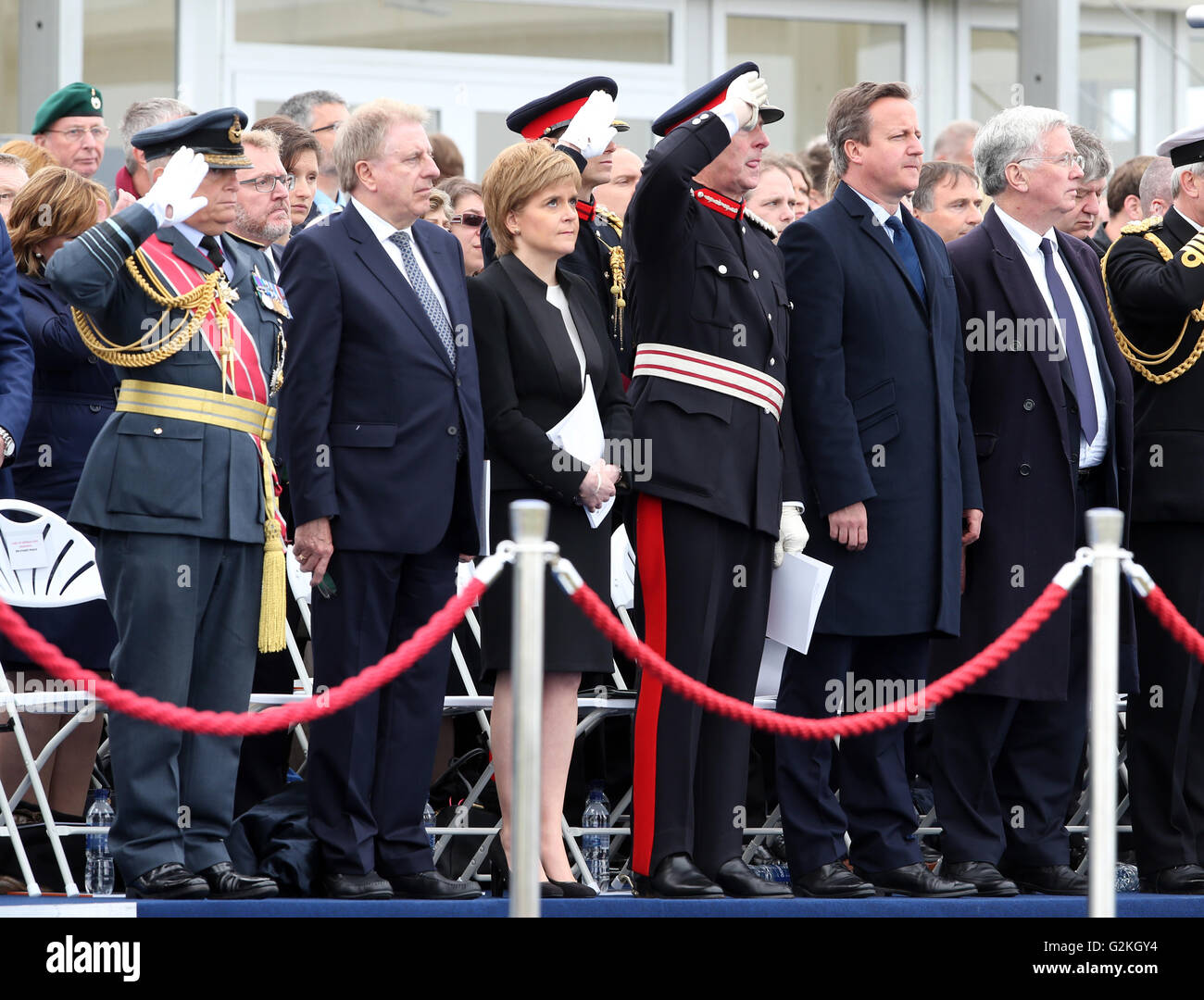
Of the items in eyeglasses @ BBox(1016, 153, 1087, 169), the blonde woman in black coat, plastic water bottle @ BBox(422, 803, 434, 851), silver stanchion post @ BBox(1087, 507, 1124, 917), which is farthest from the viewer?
eyeglasses @ BBox(1016, 153, 1087, 169)

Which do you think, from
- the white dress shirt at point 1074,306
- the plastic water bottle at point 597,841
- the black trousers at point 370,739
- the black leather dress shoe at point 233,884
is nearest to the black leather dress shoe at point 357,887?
the black trousers at point 370,739

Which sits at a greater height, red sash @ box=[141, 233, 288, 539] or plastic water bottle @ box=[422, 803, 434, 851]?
red sash @ box=[141, 233, 288, 539]

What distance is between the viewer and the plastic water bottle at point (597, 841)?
691 cm

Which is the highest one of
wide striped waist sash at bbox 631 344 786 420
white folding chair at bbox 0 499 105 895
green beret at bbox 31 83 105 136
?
green beret at bbox 31 83 105 136

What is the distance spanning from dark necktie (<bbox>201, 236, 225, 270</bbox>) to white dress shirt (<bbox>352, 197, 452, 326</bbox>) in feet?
1.45

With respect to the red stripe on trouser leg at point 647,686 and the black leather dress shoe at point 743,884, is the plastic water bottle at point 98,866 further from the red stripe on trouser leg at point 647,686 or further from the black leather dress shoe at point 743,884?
the black leather dress shoe at point 743,884

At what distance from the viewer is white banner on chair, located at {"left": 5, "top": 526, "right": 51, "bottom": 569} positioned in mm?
6812

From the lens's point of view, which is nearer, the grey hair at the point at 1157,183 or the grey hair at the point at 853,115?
the grey hair at the point at 853,115

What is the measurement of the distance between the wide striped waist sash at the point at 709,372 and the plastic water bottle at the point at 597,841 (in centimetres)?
153

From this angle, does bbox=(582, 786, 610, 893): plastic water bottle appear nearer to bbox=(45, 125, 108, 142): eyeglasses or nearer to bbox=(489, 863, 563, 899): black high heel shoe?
bbox=(489, 863, 563, 899): black high heel shoe

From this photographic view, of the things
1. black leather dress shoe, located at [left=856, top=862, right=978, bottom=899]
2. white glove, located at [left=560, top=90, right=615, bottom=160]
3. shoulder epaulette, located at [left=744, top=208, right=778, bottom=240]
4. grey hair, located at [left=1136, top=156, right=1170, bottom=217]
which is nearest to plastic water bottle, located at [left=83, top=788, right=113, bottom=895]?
black leather dress shoe, located at [left=856, top=862, right=978, bottom=899]

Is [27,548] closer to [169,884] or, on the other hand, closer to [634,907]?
[169,884]
